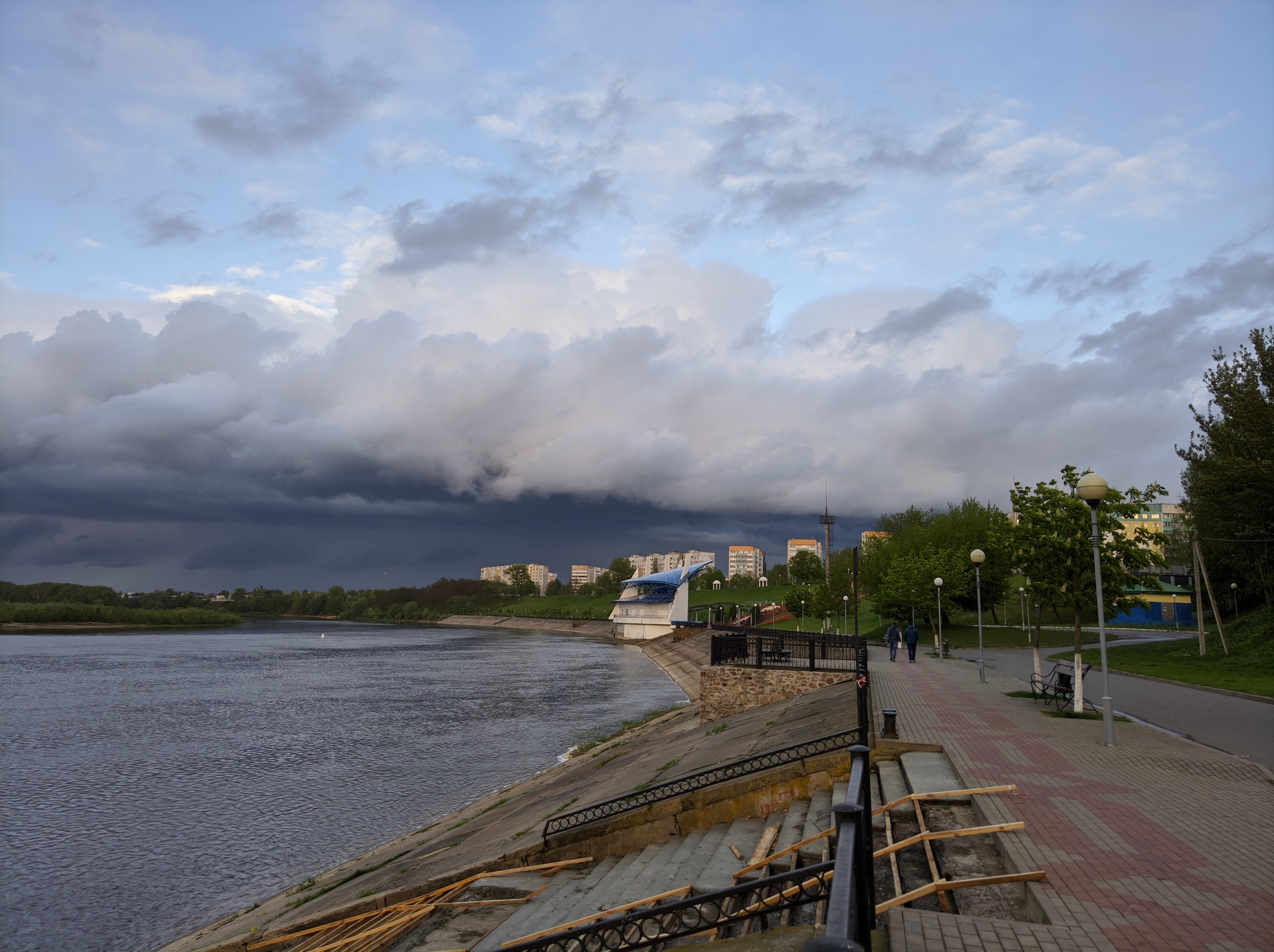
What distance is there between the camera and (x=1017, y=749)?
36.7 feet

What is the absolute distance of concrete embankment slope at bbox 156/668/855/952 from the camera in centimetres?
1059

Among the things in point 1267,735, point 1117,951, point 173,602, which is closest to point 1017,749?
point 1267,735

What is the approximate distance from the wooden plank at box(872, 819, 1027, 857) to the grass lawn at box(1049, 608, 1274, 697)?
58.2ft

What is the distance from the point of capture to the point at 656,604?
102312mm

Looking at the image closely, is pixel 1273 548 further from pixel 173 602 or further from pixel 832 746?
pixel 173 602

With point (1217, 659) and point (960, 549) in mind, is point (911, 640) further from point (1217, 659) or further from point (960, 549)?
point (960, 549)

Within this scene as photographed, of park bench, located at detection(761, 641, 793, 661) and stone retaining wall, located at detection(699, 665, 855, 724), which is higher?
park bench, located at detection(761, 641, 793, 661)

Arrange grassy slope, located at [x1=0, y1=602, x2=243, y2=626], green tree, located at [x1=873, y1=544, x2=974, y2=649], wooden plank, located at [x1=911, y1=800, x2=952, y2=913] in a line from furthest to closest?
grassy slope, located at [x1=0, y1=602, x2=243, y2=626], green tree, located at [x1=873, y1=544, x2=974, y2=649], wooden plank, located at [x1=911, y1=800, x2=952, y2=913]

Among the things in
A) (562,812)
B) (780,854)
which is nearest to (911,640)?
(562,812)

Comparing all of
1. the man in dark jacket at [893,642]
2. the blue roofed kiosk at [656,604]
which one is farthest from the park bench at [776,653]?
the blue roofed kiosk at [656,604]

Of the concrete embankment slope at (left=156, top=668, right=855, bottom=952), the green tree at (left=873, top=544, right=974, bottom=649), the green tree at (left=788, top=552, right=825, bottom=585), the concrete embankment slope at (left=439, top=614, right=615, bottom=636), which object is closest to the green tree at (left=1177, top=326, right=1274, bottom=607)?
the green tree at (left=873, top=544, right=974, bottom=649)

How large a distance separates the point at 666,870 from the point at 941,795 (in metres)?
3.39

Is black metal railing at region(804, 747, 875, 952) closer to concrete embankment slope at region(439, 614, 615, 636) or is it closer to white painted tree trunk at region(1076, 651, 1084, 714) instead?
white painted tree trunk at region(1076, 651, 1084, 714)

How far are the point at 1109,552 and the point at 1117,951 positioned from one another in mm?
14362
